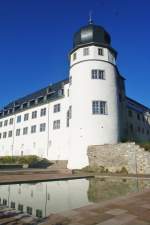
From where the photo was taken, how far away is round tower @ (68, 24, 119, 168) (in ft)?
89.2

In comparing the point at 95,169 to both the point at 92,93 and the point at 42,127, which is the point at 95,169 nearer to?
the point at 92,93

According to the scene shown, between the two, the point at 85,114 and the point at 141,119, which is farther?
the point at 141,119

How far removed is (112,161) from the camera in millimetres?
24188

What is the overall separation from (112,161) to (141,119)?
24826 millimetres

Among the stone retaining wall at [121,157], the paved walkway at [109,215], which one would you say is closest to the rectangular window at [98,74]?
the stone retaining wall at [121,157]

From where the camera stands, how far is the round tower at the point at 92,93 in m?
Result: 27.2

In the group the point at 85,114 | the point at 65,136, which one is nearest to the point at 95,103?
the point at 85,114

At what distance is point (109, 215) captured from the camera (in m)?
6.51

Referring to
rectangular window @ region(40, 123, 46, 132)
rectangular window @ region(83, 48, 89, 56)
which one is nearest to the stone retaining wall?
rectangular window @ region(83, 48, 89, 56)

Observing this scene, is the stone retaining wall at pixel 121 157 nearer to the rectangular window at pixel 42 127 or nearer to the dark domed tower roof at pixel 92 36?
the dark domed tower roof at pixel 92 36

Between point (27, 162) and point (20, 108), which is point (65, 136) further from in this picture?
point (20, 108)

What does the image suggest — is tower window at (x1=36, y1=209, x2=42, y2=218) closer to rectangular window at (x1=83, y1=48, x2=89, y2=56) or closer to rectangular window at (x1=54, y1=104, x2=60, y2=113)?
rectangular window at (x1=83, y1=48, x2=89, y2=56)

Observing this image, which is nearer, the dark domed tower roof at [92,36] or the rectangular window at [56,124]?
the dark domed tower roof at [92,36]

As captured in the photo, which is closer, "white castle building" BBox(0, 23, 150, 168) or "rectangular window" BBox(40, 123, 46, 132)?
"white castle building" BBox(0, 23, 150, 168)
